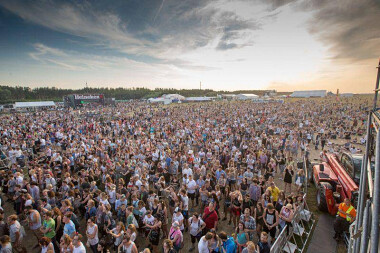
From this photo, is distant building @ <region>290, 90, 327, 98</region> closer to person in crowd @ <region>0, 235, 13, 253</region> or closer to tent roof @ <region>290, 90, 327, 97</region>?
tent roof @ <region>290, 90, 327, 97</region>

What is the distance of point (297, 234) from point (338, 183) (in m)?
2.81

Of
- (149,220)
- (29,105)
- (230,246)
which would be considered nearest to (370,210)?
(230,246)

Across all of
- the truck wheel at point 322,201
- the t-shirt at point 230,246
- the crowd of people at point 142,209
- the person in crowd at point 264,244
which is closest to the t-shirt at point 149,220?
the crowd of people at point 142,209

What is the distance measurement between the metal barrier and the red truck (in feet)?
2.68

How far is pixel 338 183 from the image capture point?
7.34m

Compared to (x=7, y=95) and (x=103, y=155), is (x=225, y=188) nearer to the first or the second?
(x=103, y=155)

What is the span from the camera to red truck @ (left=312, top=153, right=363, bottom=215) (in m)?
6.41

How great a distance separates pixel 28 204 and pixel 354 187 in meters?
10.7

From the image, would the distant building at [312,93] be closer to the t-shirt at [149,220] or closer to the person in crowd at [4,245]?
the t-shirt at [149,220]

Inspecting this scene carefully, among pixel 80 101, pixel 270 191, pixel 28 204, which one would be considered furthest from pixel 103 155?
pixel 80 101

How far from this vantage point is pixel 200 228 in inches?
212

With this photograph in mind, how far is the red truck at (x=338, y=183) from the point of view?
6.41 meters

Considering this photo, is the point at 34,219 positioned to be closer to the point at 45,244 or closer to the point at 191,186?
the point at 45,244

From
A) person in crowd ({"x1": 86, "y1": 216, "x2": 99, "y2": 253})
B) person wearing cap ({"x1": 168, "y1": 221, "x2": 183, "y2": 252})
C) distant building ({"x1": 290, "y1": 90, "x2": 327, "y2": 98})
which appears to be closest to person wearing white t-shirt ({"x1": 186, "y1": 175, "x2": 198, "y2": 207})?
person wearing cap ({"x1": 168, "y1": 221, "x2": 183, "y2": 252})
